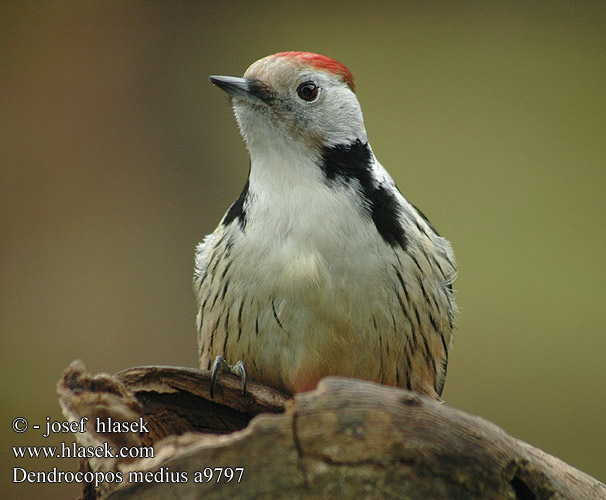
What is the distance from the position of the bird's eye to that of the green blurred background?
232cm

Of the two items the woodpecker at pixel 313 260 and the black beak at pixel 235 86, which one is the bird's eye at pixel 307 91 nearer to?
the woodpecker at pixel 313 260

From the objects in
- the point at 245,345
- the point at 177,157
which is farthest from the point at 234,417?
the point at 177,157

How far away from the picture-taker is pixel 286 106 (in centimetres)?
229

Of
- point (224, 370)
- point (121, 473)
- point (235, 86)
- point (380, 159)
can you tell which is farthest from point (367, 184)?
point (380, 159)

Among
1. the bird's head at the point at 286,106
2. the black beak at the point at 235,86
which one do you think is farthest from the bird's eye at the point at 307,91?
the black beak at the point at 235,86

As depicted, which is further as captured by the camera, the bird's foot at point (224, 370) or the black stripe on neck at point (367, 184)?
the black stripe on neck at point (367, 184)

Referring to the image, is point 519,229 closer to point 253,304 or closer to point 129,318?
point 129,318

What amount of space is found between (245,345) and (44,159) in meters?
2.74

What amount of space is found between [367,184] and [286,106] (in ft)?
1.08

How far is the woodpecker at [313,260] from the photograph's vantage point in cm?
213

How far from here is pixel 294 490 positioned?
4.89ft

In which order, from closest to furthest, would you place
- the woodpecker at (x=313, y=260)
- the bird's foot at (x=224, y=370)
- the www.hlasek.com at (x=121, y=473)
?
the www.hlasek.com at (x=121, y=473), the bird's foot at (x=224, y=370), the woodpecker at (x=313, y=260)

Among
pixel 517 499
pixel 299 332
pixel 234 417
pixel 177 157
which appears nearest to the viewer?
pixel 517 499

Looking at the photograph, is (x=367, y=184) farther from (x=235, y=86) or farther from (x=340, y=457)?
(x=340, y=457)
